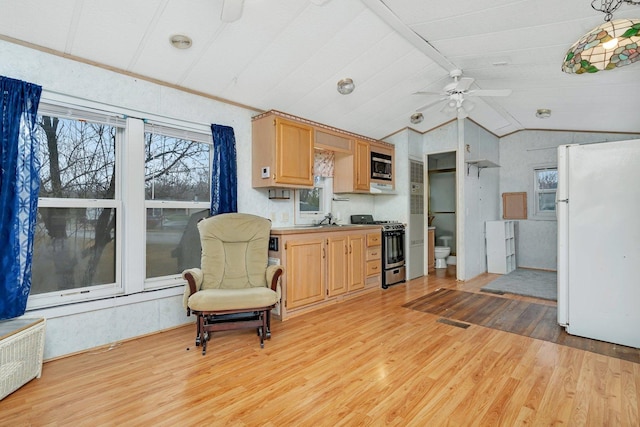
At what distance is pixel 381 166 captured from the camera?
514 cm

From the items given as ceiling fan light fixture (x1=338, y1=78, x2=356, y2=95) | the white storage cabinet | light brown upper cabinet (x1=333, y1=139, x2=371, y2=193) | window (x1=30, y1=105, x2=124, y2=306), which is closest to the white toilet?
the white storage cabinet

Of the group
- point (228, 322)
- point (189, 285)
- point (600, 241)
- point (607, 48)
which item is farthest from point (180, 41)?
point (600, 241)

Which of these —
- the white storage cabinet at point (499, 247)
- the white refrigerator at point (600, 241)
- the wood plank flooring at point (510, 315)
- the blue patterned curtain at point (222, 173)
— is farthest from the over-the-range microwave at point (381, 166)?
the white refrigerator at point (600, 241)

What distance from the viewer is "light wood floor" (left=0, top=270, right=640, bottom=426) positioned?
179 cm

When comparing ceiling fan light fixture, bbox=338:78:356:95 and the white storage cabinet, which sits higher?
ceiling fan light fixture, bbox=338:78:356:95

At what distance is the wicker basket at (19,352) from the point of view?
1.93 metres

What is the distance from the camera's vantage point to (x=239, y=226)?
3.17 m

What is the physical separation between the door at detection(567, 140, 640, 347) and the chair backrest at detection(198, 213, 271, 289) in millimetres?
2921

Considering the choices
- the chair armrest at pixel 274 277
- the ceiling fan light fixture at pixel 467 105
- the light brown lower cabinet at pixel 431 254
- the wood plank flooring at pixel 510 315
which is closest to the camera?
the wood plank flooring at pixel 510 315

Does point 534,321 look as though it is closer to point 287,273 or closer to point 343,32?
point 287,273

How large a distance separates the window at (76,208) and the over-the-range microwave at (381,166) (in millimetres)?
3414

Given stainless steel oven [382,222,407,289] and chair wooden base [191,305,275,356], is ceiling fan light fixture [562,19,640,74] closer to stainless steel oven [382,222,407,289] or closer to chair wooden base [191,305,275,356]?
chair wooden base [191,305,275,356]

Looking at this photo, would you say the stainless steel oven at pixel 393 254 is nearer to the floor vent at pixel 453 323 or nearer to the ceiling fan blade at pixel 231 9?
the floor vent at pixel 453 323

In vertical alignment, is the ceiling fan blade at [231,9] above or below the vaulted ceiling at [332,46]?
below
